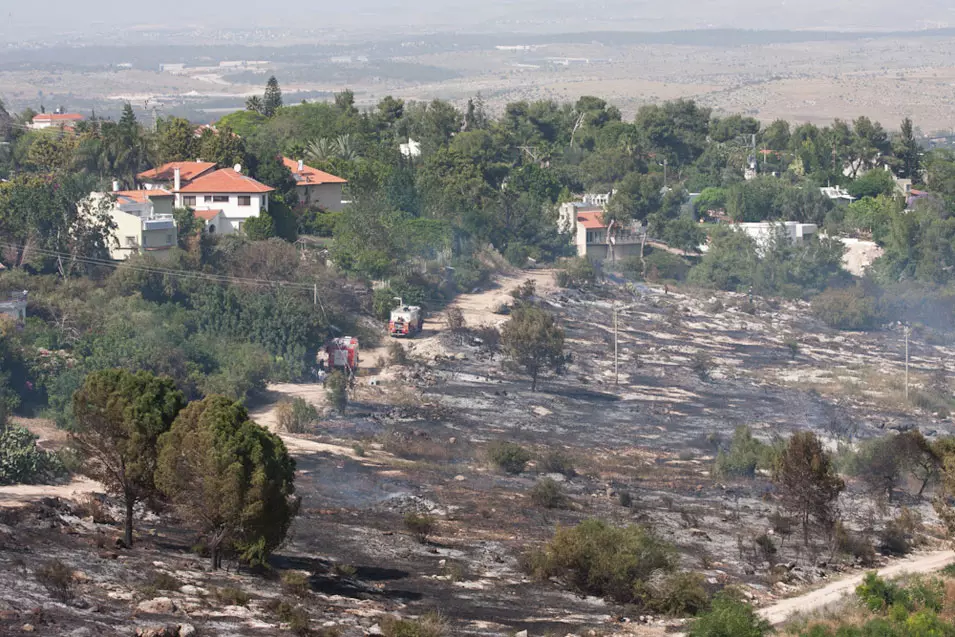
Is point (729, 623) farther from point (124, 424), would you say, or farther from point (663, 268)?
point (663, 268)

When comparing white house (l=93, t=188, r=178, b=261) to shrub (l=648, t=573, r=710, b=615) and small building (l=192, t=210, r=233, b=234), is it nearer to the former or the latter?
small building (l=192, t=210, r=233, b=234)

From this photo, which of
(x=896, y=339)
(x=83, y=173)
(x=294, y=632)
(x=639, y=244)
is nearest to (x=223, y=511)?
(x=294, y=632)

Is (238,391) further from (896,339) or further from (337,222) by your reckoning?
(896,339)

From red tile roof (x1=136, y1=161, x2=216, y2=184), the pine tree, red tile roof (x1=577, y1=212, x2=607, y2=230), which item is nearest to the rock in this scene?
red tile roof (x1=136, y1=161, x2=216, y2=184)

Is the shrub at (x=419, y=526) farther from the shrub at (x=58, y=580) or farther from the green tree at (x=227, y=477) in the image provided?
the shrub at (x=58, y=580)

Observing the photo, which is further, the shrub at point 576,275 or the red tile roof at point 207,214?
the shrub at point 576,275

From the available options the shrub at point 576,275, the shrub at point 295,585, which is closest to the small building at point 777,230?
the shrub at point 576,275
